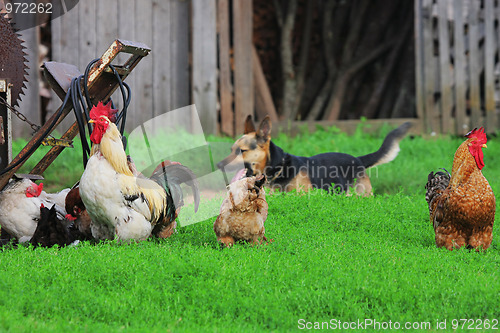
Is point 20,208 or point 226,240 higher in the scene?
point 20,208

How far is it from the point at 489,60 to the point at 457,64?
0.64 metres

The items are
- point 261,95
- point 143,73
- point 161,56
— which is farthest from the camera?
point 261,95

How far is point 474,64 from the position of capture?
11.4 m

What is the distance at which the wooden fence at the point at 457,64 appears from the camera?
11406mm

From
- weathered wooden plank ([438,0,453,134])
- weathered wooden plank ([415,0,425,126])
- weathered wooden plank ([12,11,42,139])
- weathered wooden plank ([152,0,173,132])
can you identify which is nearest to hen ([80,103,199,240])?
weathered wooden plank ([12,11,42,139])

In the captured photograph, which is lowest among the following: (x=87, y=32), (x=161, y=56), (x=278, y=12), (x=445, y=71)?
(x=445, y=71)

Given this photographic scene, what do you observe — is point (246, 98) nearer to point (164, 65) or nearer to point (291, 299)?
point (164, 65)

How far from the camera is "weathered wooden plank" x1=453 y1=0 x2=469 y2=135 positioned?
1140 centimetres

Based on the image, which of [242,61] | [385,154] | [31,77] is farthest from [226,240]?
[242,61]

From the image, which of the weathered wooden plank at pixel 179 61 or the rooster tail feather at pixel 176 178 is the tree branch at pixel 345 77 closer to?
the weathered wooden plank at pixel 179 61

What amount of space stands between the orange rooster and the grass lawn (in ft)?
0.51

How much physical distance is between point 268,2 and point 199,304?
1263 cm

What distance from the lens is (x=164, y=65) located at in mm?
10664

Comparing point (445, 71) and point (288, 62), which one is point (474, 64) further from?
point (288, 62)
